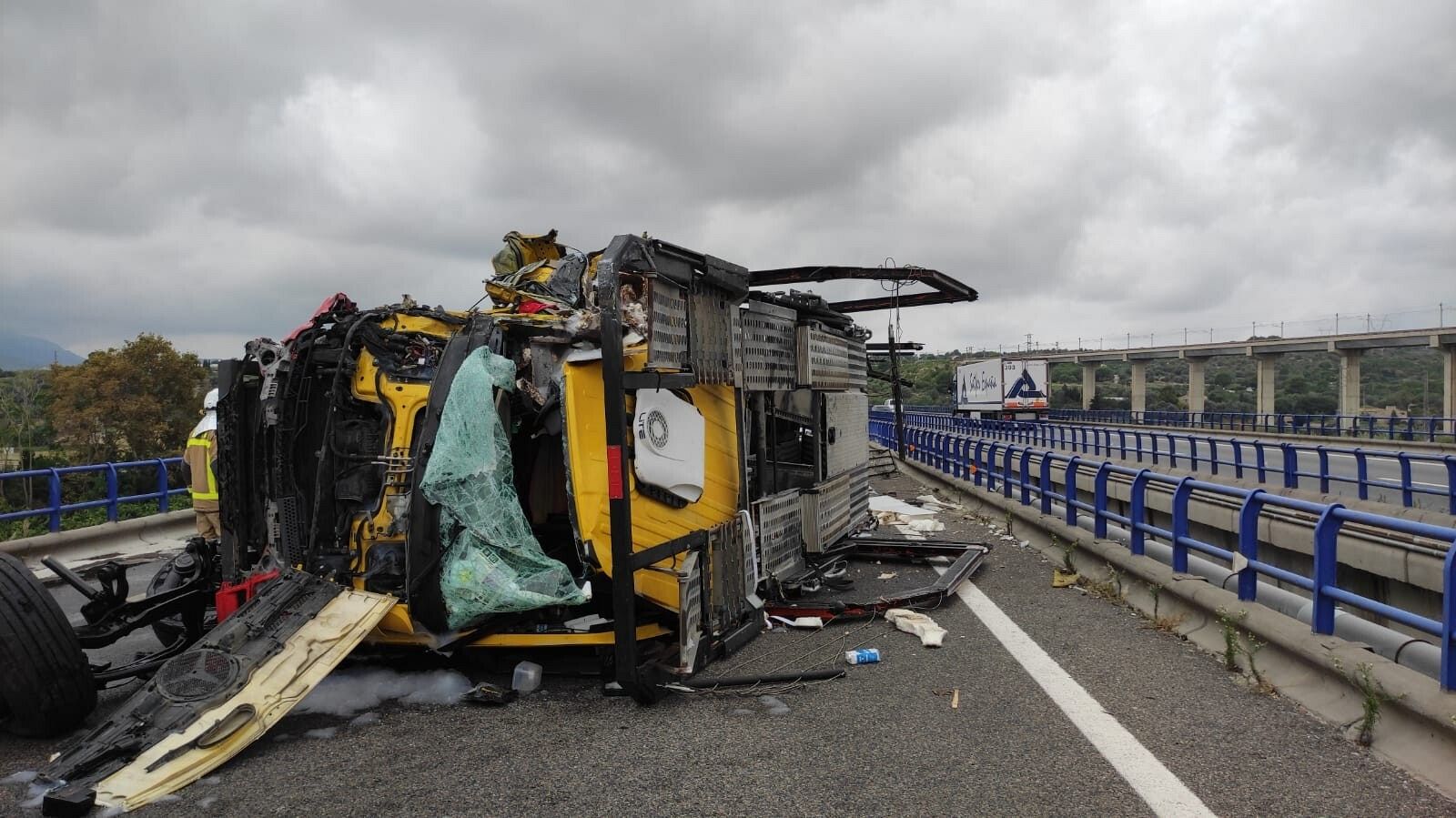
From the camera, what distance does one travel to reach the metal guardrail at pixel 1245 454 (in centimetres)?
1071

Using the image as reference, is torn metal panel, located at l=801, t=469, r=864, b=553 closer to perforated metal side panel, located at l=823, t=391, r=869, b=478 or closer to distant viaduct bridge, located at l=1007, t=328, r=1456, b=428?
perforated metal side panel, located at l=823, t=391, r=869, b=478

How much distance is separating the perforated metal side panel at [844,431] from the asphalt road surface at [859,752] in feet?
9.46

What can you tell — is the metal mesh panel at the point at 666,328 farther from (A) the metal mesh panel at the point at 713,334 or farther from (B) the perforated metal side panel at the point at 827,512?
(B) the perforated metal side panel at the point at 827,512

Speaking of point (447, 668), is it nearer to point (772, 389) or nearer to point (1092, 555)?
point (772, 389)

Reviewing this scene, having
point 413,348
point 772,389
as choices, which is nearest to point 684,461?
point 772,389

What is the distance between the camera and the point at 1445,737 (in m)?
3.48


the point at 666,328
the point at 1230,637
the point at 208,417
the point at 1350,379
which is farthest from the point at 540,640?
the point at 1350,379

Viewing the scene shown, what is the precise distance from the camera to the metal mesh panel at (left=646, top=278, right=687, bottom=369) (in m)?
4.89

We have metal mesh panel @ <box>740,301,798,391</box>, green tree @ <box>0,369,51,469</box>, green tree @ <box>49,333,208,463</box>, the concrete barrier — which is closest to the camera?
metal mesh panel @ <box>740,301,798,391</box>

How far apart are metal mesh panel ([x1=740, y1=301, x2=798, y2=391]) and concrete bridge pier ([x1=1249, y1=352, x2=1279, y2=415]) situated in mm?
49532

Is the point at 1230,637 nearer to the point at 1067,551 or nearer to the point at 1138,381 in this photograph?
the point at 1067,551

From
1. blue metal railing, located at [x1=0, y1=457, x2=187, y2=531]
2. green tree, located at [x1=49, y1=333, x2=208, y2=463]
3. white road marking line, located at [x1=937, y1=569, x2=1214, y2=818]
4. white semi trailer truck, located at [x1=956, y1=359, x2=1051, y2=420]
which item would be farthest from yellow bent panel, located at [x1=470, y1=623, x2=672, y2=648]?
white semi trailer truck, located at [x1=956, y1=359, x2=1051, y2=420]

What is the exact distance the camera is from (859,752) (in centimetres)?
396

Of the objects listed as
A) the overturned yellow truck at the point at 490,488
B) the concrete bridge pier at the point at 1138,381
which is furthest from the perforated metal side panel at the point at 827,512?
the concrete bridge pier at the point at 1138,381
